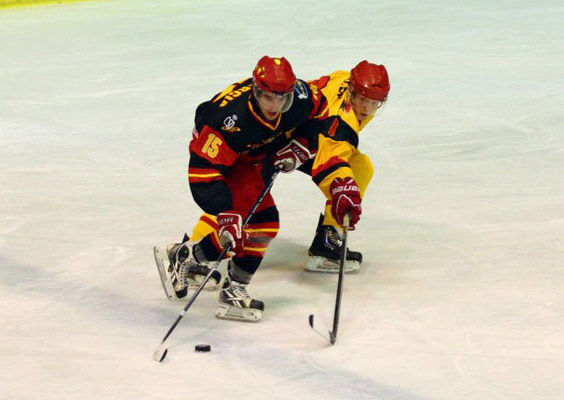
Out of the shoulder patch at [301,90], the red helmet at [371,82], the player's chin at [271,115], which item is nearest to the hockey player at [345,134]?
the red helmet at [371,82]

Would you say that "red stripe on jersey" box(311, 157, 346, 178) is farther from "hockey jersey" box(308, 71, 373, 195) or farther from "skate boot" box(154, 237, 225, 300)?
"skate boot" box(154, 237, 225, 300)

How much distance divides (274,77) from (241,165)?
0.48 meters

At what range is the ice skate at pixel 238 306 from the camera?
354 centimetres

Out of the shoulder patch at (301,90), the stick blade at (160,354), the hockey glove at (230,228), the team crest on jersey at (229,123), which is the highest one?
the shoulder patch at (301,90)

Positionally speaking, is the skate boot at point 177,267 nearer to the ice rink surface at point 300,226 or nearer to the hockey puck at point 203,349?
the ice rink surface at point 300,226

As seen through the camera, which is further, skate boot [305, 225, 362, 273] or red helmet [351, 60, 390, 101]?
skate boot [305, 225, 362, 273]

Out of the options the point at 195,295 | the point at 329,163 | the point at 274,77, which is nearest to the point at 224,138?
the point at 274,77

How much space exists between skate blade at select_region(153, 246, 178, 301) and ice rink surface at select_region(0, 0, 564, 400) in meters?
0.05

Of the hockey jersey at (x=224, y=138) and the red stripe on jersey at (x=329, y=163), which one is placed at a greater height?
the hockey jersey at (x=224, y=138)

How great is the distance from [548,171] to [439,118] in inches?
47.0

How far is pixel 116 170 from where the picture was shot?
550 centimetres

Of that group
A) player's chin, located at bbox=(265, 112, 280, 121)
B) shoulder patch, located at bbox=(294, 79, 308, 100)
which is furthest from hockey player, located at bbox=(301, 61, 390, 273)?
player's chin, located at bbox=(265, 112, 280, 121)

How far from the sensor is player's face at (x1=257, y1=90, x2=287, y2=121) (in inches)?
138

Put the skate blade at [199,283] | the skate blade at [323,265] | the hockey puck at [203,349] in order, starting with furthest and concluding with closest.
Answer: the skate blade at [323,265]
the skate blade at [199,283]
the hockey puck at [203,349]
